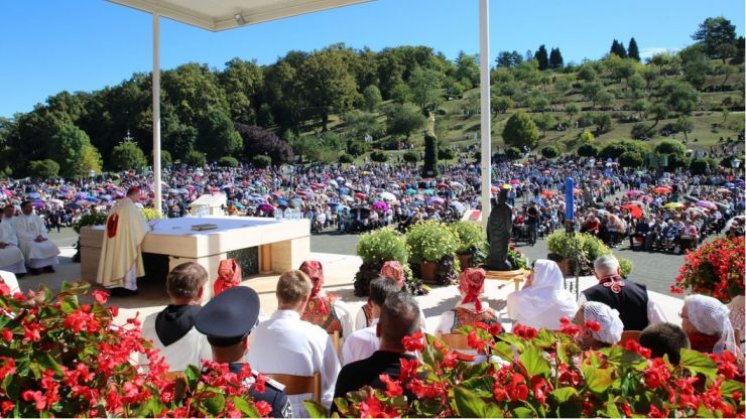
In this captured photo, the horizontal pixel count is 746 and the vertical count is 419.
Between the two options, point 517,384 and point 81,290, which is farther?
point 81,290

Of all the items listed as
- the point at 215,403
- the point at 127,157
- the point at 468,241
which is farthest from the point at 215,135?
the point at 215,403

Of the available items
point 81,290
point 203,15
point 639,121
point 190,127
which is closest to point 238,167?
point 190,127

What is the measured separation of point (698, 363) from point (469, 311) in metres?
2.49

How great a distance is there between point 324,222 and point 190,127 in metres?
48.3

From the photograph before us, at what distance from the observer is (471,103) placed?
294 ft

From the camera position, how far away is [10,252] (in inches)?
397

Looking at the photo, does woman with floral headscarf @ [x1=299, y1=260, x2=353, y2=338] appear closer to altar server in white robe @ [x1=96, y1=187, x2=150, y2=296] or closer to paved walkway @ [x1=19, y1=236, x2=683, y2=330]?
paved walkway @ [x1=19, y1=236, x2=683, y2=330]

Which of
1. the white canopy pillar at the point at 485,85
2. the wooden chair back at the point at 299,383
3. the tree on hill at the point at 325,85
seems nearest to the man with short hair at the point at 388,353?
the wooden chair back at the point at 299,383

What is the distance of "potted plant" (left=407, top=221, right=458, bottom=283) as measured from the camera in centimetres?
907

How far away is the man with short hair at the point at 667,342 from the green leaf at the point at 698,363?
0.98m

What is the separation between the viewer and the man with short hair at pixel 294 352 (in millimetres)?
3154

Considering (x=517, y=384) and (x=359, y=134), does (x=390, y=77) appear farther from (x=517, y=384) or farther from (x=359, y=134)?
(x=517, y=384)

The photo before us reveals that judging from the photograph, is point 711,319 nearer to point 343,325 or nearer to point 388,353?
point 388,353

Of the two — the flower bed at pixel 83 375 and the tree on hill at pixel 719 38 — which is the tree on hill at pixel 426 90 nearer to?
the tree on hill at pixel 719 38
